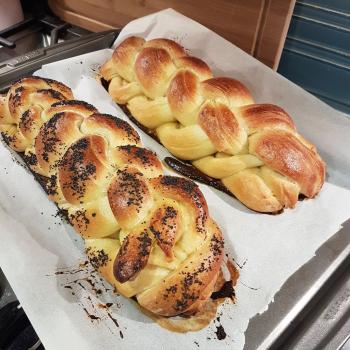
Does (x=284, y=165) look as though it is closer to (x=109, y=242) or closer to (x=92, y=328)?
(x=109, y=242)

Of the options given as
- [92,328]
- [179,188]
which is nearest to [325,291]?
[179,188]

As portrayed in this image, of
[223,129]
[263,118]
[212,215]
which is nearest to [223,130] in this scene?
[223,129]

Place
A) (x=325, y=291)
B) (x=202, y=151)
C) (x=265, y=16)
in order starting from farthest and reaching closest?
(x=265, y=16) → (x=202, y=151) → (x=325, y=291)

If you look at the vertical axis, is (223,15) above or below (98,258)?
above

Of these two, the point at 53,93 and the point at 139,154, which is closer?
the point at 139,154

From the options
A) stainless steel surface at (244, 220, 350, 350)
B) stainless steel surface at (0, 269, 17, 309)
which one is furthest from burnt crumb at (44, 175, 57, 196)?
stainless steel surface at (244, 220, 350, 350)

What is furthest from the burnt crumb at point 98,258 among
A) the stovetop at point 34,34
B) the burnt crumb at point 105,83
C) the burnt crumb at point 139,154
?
the stovetop at point 34,34

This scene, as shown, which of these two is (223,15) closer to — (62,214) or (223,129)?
(223,129)
